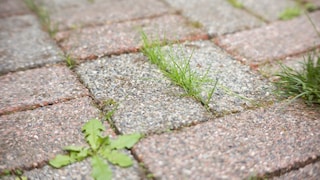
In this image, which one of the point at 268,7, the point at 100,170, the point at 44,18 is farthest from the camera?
the point at 268,7

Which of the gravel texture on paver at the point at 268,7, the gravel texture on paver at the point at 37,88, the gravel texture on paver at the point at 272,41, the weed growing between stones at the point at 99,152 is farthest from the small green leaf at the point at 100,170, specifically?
the gravel texture on paver at the point at 268,7

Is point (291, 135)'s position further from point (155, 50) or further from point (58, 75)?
point (58, 75)

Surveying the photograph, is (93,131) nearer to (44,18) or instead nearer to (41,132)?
(41,132)

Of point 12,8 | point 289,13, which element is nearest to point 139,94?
point 289,13

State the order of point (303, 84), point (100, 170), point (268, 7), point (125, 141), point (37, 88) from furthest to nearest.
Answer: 1. point (268, 7)
2. point (37, 88)
3. point (303, 84)
4. point (125, 141)
5. point (100, 170)

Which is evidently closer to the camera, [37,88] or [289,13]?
[37,88]

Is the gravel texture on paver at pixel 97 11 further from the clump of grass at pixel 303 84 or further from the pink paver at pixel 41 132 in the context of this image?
the clump of grass at pixel 303 84
